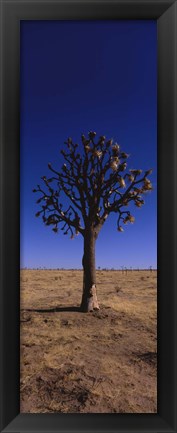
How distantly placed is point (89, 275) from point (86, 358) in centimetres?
60

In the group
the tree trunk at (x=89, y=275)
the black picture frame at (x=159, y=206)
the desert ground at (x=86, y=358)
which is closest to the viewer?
the black picture frame at (x=159, y=206)

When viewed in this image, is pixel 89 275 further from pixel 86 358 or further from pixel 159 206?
pixel 159 206

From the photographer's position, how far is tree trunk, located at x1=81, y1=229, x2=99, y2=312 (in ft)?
6.52

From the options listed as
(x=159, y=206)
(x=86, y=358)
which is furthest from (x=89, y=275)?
(x=159, y=206)

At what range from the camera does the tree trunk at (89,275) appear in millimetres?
1987

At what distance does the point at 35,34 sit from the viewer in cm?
159

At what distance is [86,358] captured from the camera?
1681 millimetres

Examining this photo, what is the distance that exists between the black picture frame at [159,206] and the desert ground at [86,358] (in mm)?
83

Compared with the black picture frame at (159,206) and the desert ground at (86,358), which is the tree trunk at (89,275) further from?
the black picture frame at (159,206)

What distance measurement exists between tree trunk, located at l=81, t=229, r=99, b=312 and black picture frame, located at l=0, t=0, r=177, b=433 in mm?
655

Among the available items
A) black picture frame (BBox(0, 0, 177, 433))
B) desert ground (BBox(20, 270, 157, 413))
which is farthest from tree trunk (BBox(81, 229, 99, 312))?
black picture frame (BBox(0, 0, 177, 433))

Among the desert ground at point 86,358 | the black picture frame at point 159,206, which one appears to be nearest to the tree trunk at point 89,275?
the desert ground at point 86,358

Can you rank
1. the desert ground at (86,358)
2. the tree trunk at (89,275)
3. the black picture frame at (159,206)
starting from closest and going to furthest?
the black picture frame at (159,206) < the desert ground at (86,358) < the tree trunk at (89,275)
